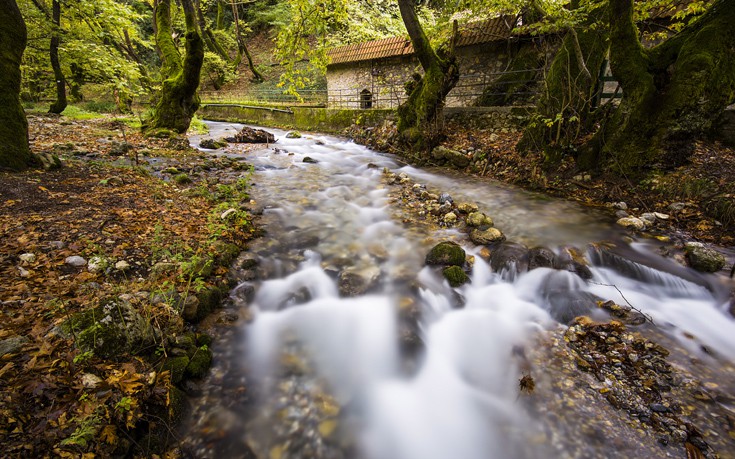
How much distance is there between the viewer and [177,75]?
10.5 metres

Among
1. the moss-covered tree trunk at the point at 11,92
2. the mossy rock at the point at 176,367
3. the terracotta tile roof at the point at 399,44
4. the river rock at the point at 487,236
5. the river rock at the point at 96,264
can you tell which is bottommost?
the mossy rock at the point at 176,367

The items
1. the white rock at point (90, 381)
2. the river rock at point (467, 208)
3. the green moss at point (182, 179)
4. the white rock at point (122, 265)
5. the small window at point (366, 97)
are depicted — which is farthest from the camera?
the small window at point (366, 97)

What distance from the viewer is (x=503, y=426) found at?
2.71 metres

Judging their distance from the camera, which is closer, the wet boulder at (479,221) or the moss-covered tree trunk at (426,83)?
the wet boulder at (479,221)

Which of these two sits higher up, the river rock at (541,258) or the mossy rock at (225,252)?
the mossy rock at (225,252)

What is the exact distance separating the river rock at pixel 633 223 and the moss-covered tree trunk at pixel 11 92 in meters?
9.69

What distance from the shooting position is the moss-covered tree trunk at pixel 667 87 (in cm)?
533

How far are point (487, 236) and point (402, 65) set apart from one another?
15.3 meters

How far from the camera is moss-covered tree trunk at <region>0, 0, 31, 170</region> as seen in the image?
15.7 feet

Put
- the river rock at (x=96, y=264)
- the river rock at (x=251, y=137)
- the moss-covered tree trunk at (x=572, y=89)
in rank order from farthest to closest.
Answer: the river rock at (x=251, y=137) < the moss-covered tree trunk at (x=572, y=89) < the river rock at (x=96, y=264)

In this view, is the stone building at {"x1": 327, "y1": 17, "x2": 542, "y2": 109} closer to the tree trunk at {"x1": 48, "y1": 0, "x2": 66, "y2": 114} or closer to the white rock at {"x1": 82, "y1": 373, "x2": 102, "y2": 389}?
the tree trunk at {"x1": 48, "y1": 0, "x2": 66, "y2": 114}

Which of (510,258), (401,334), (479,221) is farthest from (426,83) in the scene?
(401,334)

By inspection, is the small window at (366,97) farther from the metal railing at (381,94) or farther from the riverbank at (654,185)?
the riverbank at (654,185)

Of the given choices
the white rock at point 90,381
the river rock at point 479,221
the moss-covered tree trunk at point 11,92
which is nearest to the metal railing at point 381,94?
the moss-covered tree trunk at point 11,92
